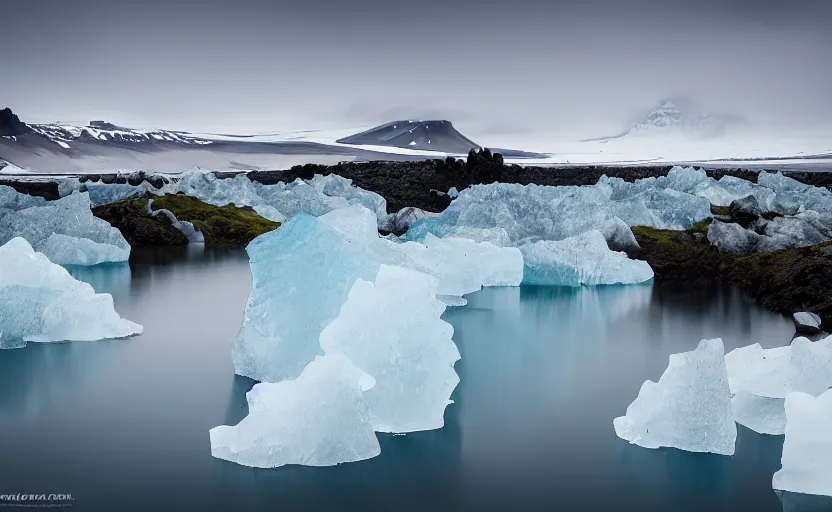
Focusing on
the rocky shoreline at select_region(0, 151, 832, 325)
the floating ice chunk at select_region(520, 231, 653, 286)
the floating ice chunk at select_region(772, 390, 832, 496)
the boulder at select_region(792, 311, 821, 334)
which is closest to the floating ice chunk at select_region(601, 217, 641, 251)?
the rocky shoreline at select_region(0, 151, 832, 325)

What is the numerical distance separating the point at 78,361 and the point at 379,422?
3595mm

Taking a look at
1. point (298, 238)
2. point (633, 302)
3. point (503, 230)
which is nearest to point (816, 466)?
point (298, 238)

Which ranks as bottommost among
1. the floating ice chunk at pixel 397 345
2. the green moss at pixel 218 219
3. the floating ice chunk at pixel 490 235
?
the green moss at pixel 218 219

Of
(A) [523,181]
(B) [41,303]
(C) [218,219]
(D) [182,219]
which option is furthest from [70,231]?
(A) [523,181]

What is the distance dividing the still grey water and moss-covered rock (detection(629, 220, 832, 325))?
2.45 feet

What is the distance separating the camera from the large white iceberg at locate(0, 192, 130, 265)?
49.5 feet

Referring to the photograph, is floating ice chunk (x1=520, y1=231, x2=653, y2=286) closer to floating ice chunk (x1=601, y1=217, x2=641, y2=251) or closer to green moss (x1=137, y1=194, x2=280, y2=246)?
floating ice chunk (x1=601, y1=217, x2=641, y2=251)

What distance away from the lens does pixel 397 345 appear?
16.8 ft

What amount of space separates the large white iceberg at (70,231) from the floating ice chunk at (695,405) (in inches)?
488

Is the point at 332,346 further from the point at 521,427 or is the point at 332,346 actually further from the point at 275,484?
the point at 521,427

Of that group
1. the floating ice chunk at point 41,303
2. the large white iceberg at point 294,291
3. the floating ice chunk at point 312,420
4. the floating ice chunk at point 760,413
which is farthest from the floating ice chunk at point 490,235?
the floating ice chunk at point 312,420

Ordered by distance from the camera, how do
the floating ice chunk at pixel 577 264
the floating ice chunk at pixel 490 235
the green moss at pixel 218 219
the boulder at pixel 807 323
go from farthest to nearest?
the green moss at pixel 218 219 < the floating ice chunk at pixel 490 235 < the floating ice chunk at pixel 577 264 < the boulder at pixel 807 323

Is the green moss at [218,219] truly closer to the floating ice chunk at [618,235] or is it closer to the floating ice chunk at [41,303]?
the floating ice chunk at [618,235]

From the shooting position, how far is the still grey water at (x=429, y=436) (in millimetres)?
4316
